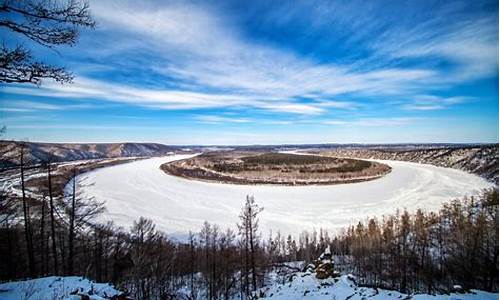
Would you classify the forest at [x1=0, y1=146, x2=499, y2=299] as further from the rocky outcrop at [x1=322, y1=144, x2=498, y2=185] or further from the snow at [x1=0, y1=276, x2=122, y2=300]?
the rocky outcrop at [x1=322, y1=144, x2=498, y2=185]

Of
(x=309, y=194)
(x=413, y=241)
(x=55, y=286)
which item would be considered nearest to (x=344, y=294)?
(x=55, y=286)

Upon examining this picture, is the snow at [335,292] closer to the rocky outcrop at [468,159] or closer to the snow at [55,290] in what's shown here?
the snow at [55,290]

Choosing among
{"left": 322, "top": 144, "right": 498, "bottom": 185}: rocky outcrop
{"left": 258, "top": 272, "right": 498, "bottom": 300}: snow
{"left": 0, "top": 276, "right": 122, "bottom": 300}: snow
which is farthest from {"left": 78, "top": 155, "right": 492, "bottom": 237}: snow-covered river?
{"left": 0, "top": 276, "right": 122, "bottom": 300}: snow

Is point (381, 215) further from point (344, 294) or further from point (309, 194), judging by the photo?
point (344, 294)

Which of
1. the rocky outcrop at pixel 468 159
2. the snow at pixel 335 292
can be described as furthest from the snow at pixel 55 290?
the rocky outcrop at pixel 468 159

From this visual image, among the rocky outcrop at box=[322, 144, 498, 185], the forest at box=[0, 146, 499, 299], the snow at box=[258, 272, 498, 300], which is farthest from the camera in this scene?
the rocky outcrop at box=[322, 144, 498, 185]
